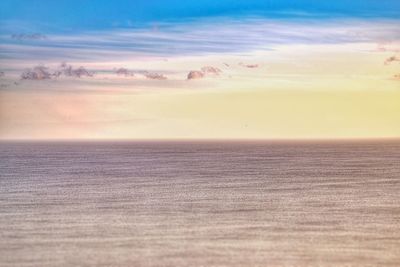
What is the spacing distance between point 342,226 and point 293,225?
933 millimetres

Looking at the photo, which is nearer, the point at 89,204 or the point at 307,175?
the point at 89,204

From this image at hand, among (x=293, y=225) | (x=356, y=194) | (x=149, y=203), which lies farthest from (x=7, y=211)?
(x=356, y=194)

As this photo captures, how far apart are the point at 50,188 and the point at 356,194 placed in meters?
9.46

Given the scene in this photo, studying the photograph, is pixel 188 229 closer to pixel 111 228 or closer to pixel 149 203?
pixel 111 228

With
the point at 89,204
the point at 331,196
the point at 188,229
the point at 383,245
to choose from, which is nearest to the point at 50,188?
the point at 89,204

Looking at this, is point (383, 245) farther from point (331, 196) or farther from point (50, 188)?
point (50, 188)

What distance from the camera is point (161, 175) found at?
96.7 ft

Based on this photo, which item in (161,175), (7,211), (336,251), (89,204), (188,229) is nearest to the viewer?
(336,251)

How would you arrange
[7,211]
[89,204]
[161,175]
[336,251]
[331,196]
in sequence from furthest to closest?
[161,175]
[331,196]
[89,204]
[7,211]
[336,251]

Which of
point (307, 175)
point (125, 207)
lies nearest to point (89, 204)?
point (125, 207)

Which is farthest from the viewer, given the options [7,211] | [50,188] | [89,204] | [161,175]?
[161,175]

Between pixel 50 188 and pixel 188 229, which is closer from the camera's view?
pixel 188 229

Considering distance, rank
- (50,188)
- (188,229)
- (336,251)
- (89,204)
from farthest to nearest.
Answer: (50,188)
(89,204)
(188,229)
(336,251)

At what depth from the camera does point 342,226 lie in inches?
558
